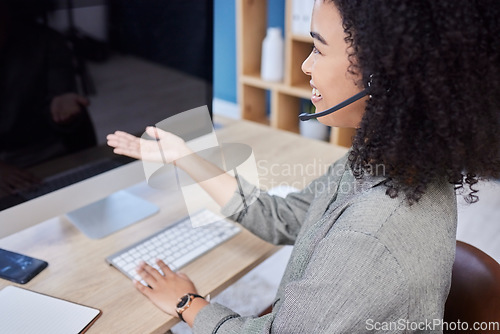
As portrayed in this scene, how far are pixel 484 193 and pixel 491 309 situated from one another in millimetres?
1896

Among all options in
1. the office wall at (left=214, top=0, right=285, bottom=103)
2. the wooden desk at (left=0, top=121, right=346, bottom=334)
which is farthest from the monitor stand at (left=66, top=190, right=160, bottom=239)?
the office wall at (left=214, top=0, right=285, bottom=103)

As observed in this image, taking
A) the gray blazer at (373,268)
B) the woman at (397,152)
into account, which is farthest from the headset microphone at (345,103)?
the gray blazer at (373,268)

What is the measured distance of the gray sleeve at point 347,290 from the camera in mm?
581

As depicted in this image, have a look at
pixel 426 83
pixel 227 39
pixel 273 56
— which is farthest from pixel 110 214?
pixel 227 39

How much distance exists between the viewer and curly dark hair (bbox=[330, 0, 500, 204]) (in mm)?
538

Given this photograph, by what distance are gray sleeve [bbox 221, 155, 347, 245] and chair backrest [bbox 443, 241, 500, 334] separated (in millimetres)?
301

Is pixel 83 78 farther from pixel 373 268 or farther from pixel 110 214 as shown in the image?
pixel 373 268

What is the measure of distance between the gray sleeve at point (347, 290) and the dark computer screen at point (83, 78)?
0.57 m

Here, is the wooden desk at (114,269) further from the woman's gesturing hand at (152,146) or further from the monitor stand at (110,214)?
the woman's gesturing hand at (152,146)

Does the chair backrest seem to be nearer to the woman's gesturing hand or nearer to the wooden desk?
the wooden desk

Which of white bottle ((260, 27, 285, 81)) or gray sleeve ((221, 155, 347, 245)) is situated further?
white bottle ((260, 27, 285, 81))

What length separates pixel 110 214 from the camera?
106 centimetres

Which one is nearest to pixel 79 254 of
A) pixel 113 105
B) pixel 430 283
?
pixel 113 105

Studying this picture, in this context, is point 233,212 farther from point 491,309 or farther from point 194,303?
point 491,309
